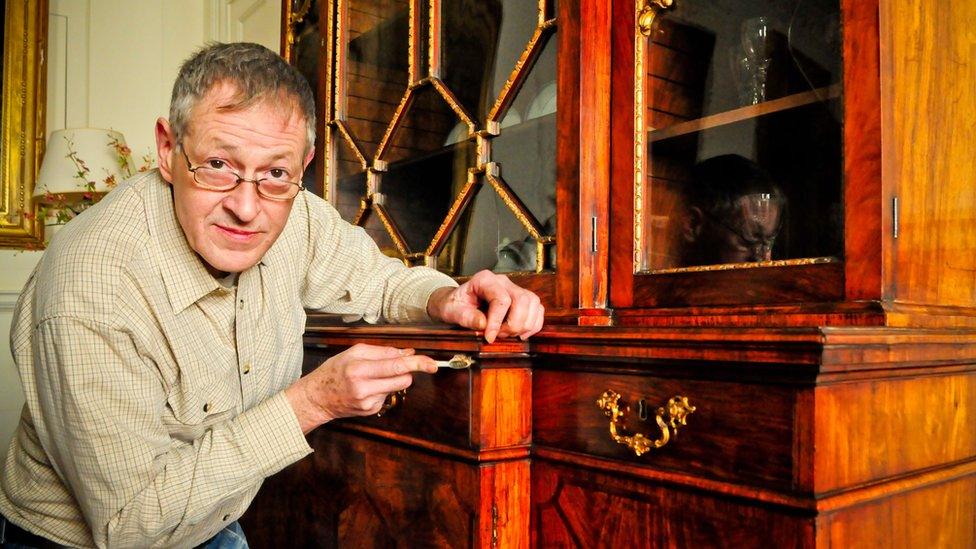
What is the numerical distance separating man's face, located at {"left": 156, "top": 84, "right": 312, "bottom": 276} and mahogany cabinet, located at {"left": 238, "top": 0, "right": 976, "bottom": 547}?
249mm

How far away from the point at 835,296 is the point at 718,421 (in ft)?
0.70

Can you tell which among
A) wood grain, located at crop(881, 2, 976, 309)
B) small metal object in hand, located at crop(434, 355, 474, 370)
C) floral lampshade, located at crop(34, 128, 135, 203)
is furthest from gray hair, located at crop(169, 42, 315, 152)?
floral lampshade, located at crop(34, 128, 135, 203)

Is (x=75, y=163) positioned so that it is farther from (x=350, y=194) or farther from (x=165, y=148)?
(x=165, y=148)

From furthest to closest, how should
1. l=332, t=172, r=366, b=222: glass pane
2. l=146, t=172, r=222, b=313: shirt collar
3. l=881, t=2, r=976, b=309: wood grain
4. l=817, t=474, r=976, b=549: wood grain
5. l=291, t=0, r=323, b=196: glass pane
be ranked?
l=291, t=0, r=323, b=196: glass pane, l=332, t=172, r=366, b=222: glass pane, l=146, t=172, r=222, b=313: shirt collar, l=881, t=2, r=976, b=309: wood grain, l=817, t=474, r=976, b=549: wood grain

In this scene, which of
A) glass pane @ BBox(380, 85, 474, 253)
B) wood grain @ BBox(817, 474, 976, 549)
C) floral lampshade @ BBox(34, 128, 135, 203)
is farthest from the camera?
floral lampshade @ BBox(34, 128, 135, 203)

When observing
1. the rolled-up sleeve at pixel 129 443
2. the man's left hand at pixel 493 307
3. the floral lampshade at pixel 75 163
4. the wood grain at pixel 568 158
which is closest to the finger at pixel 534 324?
the man's left hand at pixel 493 307

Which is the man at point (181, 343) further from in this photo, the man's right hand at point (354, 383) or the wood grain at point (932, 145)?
the wood grain at point (932, 145)

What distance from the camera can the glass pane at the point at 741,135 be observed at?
917mm

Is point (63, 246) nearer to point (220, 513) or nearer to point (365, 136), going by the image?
point (220, 513)

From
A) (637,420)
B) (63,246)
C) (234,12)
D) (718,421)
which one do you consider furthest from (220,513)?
(234,12)

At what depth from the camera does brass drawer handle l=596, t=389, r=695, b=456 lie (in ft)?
2.74

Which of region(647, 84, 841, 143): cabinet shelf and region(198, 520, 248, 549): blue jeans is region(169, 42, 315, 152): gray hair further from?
region(198, 520, 248, 549): blue jeans

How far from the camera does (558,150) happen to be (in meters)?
1.18

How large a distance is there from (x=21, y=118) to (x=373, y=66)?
164cm
